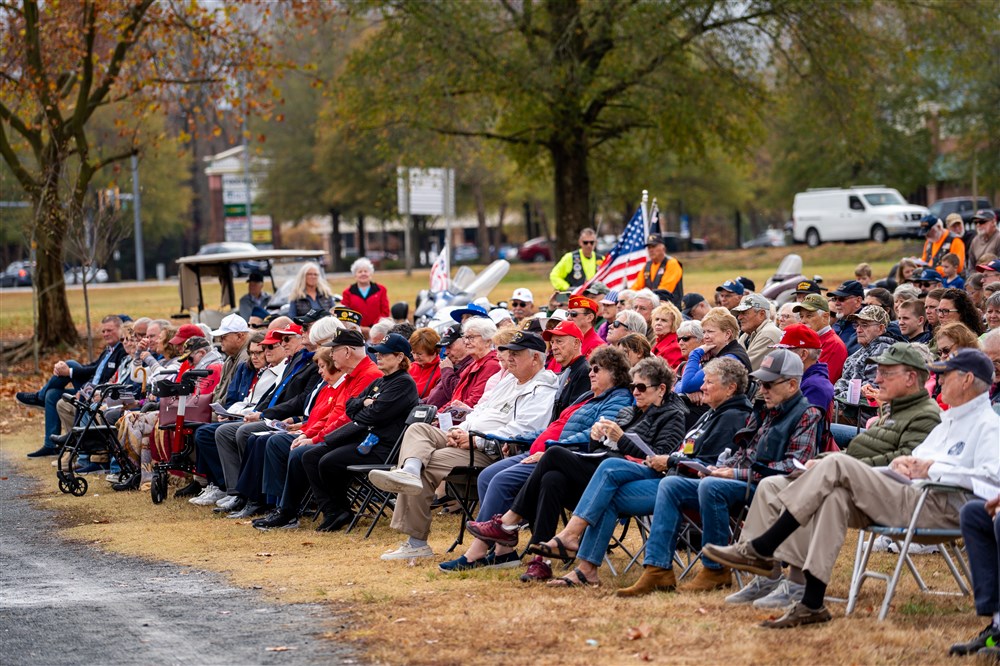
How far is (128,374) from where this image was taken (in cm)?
1441

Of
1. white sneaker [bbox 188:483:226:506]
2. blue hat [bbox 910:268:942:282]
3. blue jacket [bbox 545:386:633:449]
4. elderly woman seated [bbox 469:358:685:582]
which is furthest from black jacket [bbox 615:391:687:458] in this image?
blue hat [bbox 910:268:942:282]

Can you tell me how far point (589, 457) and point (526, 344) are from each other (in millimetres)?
1339

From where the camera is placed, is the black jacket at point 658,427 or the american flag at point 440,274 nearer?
the black jacket at point 658,427

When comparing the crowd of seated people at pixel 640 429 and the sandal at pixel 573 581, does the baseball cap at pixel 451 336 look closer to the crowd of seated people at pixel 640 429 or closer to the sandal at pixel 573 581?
the crowd of seated people at pixel 640 429

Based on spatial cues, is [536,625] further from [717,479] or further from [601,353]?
[601,353]

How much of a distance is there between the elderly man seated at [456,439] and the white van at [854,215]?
37.8 m

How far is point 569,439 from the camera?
8.12 metres

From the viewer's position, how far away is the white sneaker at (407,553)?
873cm

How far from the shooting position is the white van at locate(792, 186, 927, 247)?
4552 centimetres

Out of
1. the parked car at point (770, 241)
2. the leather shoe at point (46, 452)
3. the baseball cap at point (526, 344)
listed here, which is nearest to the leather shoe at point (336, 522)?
the baseball cap at point (526, 344)

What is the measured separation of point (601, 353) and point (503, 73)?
55.9 feet

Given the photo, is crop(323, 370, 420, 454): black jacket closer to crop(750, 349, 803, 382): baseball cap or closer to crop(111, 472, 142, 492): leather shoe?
crop(750, 349, 803, 382): baseball cap

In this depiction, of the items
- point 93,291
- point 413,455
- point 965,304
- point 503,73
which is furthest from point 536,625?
point 93,291

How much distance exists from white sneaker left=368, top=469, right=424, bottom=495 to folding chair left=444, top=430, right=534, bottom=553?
33 centimetres
